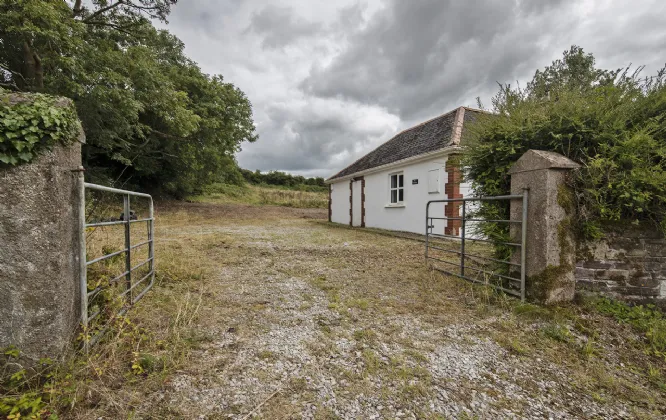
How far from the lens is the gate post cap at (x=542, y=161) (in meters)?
3.12

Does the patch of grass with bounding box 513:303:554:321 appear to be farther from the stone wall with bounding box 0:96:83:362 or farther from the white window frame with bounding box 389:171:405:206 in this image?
the white window frame with bounding box 389:171:405:206

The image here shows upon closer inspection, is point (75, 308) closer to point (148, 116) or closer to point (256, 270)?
point (256, 270)

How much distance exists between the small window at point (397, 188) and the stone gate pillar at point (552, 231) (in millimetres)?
7511

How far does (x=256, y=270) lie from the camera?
195 inches

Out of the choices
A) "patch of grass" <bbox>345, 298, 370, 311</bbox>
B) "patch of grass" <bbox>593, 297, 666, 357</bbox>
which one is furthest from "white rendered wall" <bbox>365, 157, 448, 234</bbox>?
"patch of grass" <bbox>345, 298, 370, 311</bbox>

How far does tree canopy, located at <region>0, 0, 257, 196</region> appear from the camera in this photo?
8219mm

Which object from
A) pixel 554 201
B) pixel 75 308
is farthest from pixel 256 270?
pixel 554 201

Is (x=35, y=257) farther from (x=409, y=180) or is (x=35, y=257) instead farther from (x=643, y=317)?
(x=409, y=180)

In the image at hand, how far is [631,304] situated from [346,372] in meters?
3.47

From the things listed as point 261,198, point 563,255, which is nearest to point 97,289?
point 563,255

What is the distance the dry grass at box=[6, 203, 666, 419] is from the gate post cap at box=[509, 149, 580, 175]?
1.59m

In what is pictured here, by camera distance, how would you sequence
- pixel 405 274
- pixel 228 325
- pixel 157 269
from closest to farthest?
pixel 228 325 < pixel 157 269 < pixel 405 274

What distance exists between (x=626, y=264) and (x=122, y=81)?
13865mm

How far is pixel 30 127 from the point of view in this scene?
1.72 meters
